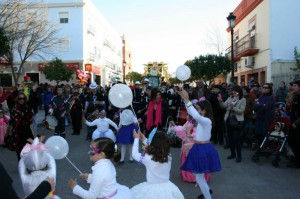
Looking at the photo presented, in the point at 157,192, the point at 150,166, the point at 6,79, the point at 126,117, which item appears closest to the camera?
the point at 157,192

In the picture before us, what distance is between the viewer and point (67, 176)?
6.95m

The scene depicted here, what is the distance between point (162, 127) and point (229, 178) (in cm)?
222

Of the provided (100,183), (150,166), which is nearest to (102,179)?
(100,183)

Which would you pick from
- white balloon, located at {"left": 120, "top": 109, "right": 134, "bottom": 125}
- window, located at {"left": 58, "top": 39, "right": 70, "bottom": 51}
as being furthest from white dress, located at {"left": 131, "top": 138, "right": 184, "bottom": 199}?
window, located at {"left": 58, "top": 39, "right": 70, "bottom": 51}

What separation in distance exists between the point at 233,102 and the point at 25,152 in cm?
619

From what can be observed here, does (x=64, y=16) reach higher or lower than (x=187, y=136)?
higher

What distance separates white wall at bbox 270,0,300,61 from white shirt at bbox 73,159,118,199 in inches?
837

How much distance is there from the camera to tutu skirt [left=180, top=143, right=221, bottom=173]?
207 inches

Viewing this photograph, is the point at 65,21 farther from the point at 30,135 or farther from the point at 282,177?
the point at 282,177

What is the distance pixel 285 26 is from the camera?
870 inches

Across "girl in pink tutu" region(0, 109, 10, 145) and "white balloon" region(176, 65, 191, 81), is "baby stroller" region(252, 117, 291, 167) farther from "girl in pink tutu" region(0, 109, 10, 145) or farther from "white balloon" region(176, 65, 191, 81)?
"girl in pink tutu" region(0, 109, 10, 145)

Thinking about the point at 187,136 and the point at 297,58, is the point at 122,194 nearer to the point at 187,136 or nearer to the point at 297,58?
the point at 187,136

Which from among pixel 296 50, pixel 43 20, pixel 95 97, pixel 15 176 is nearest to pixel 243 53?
pixel 296 50

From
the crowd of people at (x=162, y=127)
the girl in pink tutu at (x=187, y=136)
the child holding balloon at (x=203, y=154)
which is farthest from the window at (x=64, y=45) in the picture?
the child holding balloon at (x=203, y=154)
